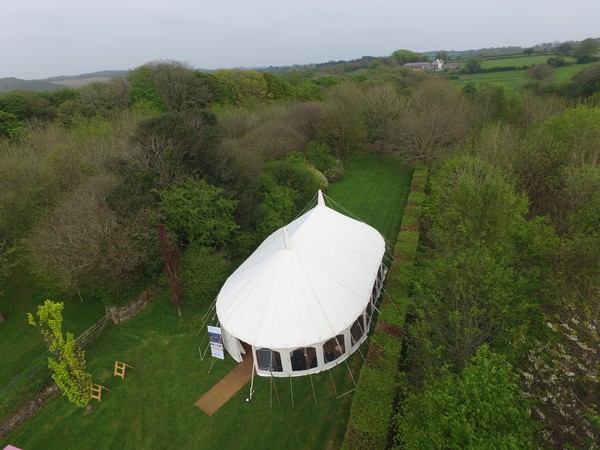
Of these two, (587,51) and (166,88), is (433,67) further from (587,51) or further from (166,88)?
(166,88)

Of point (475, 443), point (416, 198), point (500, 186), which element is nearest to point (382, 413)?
point (475, 443)

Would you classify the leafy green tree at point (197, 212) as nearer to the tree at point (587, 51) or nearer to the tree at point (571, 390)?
the tree at point (571, 390)

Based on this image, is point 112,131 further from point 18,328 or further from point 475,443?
point 475,443

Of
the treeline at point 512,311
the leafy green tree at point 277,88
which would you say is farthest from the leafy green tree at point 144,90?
the treeline at point 512,311

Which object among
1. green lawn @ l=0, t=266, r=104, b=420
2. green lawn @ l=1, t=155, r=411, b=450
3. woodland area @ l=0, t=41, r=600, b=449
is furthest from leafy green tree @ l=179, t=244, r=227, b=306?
green lawn @ l=0, t=266, r=104, b=420

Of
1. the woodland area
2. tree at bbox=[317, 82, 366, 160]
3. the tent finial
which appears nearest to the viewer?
the woodland area

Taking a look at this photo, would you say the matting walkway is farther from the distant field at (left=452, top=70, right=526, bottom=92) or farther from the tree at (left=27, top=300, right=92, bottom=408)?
the distant field at (left=452, top=70, right=526, bottom=92)

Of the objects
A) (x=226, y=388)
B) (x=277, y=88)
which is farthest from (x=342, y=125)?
(x=226, y=388)
